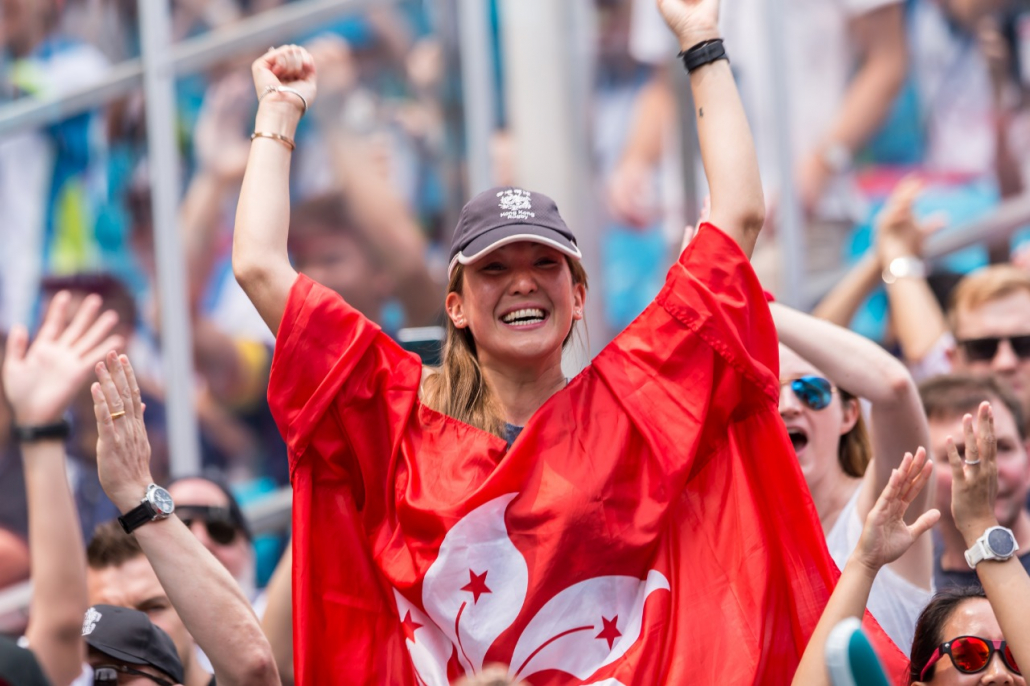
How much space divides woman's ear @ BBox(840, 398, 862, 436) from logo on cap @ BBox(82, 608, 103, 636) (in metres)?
1.75

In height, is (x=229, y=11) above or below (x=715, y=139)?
above

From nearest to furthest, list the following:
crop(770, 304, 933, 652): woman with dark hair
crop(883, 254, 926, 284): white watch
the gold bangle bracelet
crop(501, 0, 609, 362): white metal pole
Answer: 1. the gold bangle bracelet
2. crop(770, 304, 933, 652): woman with dark hair
3. crop(883, 254, 926, 284): white watch
4. crop(501, 0, 609, 362): white metal pole

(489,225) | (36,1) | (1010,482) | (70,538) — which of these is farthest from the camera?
(36,1)

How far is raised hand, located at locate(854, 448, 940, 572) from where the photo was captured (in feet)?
7.61

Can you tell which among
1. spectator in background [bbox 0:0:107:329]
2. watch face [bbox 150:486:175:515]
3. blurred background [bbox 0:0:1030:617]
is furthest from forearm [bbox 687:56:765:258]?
spectator in background [bbox 0:0:107:329]

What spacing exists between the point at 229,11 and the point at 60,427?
2.73m

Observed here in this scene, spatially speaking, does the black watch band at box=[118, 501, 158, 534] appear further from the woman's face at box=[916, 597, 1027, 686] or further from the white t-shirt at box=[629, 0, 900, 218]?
the white t-shirt at box=[629, 0, 900, 218]

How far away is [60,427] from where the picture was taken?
3.10 m

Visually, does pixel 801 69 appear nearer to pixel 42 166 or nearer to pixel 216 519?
pixel 42 166

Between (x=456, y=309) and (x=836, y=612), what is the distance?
0.92 m

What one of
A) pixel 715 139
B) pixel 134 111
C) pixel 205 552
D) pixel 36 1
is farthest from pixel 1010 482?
pixel 36 1

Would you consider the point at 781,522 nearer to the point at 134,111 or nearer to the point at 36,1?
the point at 134,111

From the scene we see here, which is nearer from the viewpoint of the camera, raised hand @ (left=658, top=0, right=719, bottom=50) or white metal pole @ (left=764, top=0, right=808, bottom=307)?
raised hand @ (left=658, top=0, right=719, bottom=50)

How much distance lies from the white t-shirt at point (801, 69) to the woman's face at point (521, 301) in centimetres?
300
